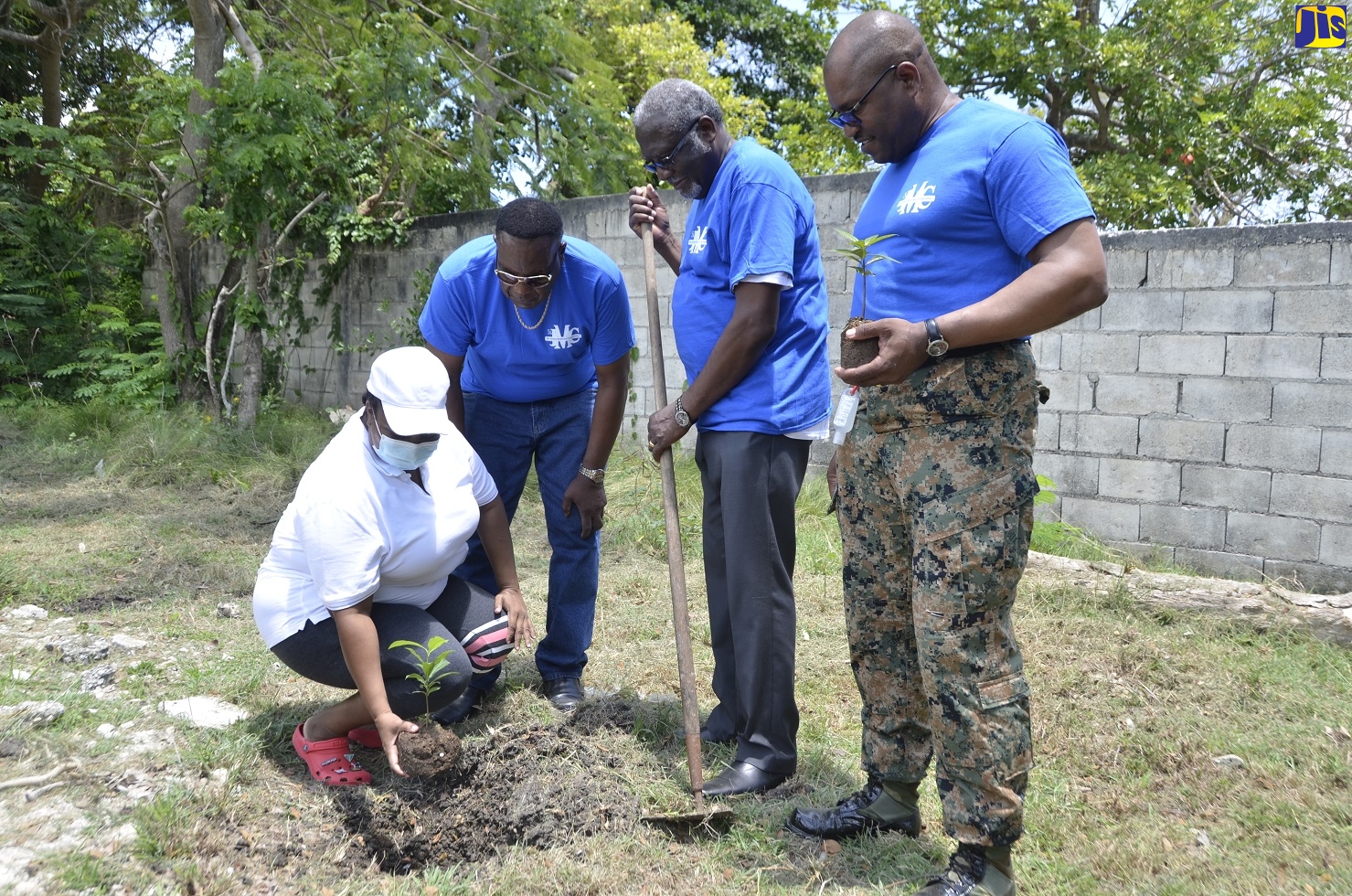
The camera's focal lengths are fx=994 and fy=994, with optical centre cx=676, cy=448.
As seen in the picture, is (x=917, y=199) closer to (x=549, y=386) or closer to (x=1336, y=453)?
(x=549, y=386)

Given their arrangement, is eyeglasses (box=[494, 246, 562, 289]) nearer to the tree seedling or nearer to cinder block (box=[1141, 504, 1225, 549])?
the tree seedling

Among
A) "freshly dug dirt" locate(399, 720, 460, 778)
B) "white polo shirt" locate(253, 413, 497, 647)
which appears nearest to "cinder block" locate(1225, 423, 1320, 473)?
"white polo shirt" locate(253, 413, 497, 647)

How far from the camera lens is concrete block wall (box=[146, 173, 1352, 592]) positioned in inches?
197

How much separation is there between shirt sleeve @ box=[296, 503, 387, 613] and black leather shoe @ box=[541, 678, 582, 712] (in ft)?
3.41

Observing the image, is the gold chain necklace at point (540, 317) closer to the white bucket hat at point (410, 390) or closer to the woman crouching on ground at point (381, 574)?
the woman crouching on ground at point (381, 574)

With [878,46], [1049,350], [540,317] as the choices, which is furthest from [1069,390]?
[878,46]

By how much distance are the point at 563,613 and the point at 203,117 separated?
6.14 meters

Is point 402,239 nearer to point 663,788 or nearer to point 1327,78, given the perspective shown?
point 663,788

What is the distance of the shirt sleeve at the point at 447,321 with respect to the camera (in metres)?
3.46

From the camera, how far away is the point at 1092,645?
412 cm

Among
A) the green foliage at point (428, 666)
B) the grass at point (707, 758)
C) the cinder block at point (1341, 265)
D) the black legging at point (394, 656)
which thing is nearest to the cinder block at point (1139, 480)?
the grass at point (707, 758)

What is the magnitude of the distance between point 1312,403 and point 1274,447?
0.28 m

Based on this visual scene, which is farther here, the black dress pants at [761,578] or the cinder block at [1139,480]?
the cinder block at [1139,480]

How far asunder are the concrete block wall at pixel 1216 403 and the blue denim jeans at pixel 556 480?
3.38 meters
